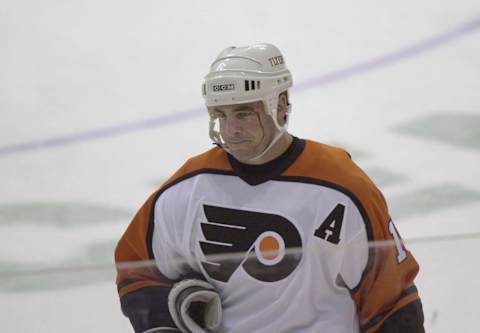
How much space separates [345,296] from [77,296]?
Answer: 0.45m

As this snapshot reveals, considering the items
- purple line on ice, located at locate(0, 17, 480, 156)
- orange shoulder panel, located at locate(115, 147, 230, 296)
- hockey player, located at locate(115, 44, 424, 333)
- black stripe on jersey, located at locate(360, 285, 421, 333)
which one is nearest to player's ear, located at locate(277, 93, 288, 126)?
hockey player, located at locate(115, 44, 424, 333)

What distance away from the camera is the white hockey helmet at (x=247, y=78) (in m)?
1.45

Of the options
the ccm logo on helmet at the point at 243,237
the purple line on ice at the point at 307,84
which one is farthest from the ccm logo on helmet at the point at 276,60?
the purple line on ice at the point at 307,84

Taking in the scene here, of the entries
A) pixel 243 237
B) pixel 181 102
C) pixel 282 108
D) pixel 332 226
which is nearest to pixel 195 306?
pixel 243 237

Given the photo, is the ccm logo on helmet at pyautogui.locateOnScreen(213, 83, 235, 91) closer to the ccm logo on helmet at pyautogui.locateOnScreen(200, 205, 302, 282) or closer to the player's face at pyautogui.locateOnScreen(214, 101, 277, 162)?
the player's face at pyautogui.locateOnScreen(214, 101, 277, 162)

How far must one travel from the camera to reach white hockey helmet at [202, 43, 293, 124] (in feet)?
4.74

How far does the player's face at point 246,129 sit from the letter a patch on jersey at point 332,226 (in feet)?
0.52

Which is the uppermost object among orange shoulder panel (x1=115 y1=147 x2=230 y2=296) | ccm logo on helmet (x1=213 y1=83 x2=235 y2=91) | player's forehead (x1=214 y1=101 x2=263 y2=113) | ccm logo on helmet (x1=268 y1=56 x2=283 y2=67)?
ccm logo on helmet (x1=268 y1=56 x2=283 y2=67)

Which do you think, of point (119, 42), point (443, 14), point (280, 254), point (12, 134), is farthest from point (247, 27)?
point (280, 254)

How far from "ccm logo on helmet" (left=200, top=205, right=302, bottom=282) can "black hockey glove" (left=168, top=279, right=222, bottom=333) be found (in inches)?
2.0

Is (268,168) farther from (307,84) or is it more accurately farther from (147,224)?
(307,84)

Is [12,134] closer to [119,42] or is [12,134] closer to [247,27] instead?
[119,42]

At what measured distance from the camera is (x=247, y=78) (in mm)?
1449

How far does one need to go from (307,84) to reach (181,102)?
1.47 feet
